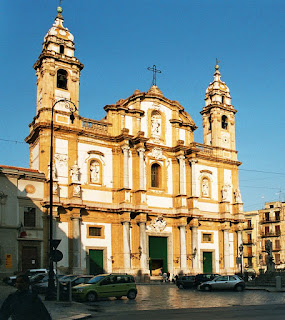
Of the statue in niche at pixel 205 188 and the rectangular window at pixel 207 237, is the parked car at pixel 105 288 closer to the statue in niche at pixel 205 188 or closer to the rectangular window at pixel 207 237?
the rectangular window at pixel 207 237

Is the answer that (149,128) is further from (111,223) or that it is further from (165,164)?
(111,223)

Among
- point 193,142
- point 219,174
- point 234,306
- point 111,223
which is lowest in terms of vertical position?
point 234,306

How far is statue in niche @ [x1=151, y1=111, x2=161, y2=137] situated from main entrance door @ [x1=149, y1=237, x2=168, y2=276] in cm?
1023

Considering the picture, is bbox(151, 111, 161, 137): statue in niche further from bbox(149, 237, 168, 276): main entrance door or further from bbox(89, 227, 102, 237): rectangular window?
bbox(89, 227, 102, 237): rectangular window

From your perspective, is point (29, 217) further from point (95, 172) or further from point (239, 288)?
point (239, 288)

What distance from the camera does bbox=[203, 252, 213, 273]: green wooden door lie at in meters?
48.3

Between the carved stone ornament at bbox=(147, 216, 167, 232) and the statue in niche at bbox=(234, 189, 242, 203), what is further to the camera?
the statue in niche at bbox=(234, 189, 242, 203)

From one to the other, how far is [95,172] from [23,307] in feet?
118

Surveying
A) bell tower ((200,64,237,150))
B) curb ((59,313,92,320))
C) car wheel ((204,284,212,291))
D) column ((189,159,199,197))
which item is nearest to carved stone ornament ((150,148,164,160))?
column ((189,159,199,197))

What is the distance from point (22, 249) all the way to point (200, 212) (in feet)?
61.5

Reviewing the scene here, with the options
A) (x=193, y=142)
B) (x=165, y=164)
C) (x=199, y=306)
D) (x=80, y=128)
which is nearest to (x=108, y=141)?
(x=80, y=128)

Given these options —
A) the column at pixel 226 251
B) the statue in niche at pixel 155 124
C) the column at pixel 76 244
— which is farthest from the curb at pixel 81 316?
the column at pixel 226 251

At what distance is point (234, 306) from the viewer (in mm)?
22000

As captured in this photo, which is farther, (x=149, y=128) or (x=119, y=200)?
(x=149, y=128)
